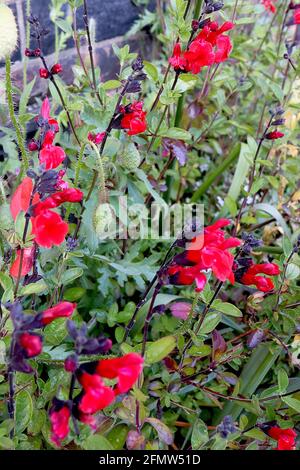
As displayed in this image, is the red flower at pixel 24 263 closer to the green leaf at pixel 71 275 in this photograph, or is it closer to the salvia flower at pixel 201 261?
the green leaf at pixel 71 275

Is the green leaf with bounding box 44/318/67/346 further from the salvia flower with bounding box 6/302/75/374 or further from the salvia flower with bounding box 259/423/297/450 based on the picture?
the salvia flower with bounding box 259/423/297/450

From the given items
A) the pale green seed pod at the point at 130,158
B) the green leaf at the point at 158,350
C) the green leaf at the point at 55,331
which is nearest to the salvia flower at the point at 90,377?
the green leaf at the point at 158,350

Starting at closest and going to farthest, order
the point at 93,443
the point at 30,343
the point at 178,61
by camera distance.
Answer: the point at 30,343, the point at 93,443, the point at 178,61

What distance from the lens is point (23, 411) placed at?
0.75 m

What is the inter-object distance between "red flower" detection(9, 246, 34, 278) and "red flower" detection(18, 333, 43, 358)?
0.24 metres

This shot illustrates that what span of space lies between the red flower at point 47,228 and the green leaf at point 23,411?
233 mm

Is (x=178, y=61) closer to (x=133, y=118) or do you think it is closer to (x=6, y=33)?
(x=133, y=118)

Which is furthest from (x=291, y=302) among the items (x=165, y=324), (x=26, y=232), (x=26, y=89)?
(x=26, y=89)

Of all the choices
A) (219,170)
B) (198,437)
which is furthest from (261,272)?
(219,170)

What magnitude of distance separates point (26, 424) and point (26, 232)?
29cm

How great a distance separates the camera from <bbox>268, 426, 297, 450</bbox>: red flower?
853 mm

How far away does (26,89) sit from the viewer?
1.22 m

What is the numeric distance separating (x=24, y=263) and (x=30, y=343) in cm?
27

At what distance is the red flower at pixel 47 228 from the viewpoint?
731 millimetres
